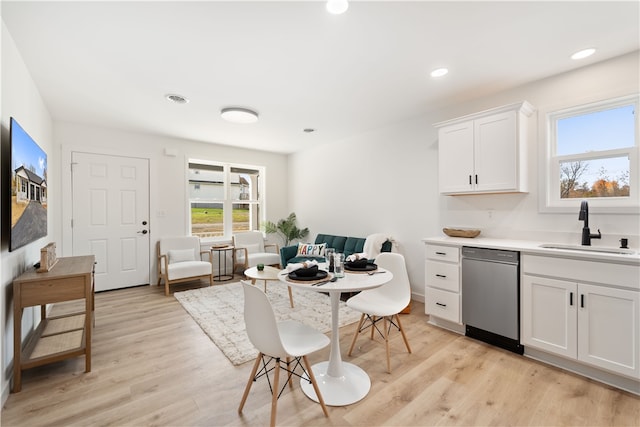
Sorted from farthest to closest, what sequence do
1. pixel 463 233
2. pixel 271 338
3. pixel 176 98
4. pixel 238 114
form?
pixel 238 114
pixel 176 98
pixel 463 233
pixel 271 338

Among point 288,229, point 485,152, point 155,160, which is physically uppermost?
point 155,160

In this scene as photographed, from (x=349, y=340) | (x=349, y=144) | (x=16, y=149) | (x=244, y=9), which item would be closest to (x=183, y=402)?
(x=349, y=340)

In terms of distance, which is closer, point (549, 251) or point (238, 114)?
point (549, 251)

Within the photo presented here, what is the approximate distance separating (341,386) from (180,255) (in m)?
3.73

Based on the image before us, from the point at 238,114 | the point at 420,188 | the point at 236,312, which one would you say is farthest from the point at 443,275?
the point at 238,114

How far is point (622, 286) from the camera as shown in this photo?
1.98 m

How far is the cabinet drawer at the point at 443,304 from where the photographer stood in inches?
112

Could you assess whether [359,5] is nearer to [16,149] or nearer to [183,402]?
[16,149]

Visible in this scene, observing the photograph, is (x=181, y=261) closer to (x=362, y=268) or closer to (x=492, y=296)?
(x=362, y=268)

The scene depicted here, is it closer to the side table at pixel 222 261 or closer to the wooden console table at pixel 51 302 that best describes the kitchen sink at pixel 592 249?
the wooden console table at pixel 51 302

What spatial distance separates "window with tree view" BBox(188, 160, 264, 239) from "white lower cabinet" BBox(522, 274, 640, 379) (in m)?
4.96

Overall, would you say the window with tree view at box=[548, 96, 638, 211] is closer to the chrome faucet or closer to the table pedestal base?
the chrome faucet

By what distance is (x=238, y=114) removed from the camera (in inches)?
140

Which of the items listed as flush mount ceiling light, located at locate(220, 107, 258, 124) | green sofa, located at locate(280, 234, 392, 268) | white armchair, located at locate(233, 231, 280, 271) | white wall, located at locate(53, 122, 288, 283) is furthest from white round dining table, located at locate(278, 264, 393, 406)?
white wall, located at locate(53, 122, 288, 283)
